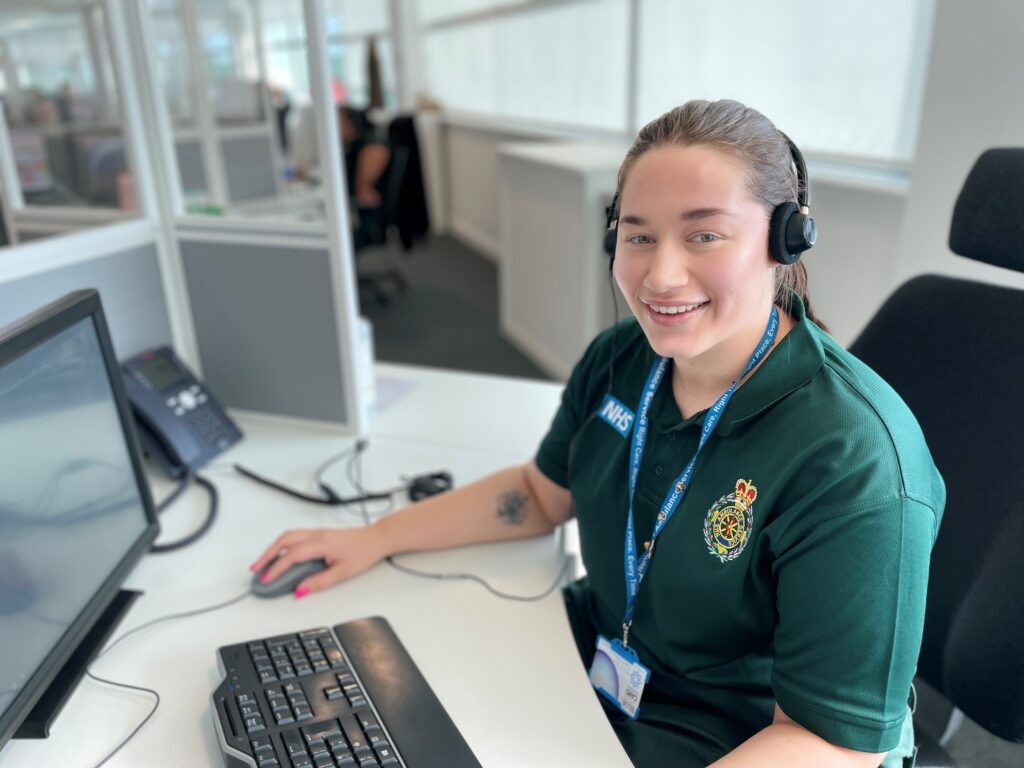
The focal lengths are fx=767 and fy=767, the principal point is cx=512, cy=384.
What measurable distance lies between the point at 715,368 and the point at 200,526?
0.81m

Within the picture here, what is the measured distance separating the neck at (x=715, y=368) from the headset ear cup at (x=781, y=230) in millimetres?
77

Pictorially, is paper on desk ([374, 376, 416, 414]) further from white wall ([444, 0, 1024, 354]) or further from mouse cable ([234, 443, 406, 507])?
white wall ([444, 0, 1024, 354])

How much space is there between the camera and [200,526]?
1.18 meters

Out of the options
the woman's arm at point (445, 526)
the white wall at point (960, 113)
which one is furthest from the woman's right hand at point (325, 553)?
the white wall at point (960, 113)

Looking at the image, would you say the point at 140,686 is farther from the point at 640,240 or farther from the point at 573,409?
the point at 640,240

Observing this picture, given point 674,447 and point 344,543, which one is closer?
point 674,447

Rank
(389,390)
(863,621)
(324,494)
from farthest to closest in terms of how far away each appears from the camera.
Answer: (389,390) → (324,494) → (863,621)

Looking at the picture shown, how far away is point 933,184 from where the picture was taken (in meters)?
1.79

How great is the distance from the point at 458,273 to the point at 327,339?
13.4 ft

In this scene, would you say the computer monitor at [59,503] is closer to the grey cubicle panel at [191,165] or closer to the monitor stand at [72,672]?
the monitor stand at [72,672]

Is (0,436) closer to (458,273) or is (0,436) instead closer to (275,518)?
(275,518)

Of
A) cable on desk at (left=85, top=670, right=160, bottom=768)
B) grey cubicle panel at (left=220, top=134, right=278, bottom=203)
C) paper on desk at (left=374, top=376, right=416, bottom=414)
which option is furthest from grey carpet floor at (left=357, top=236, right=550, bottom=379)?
cable on desk at (left=85, top=670, right=160, bottom=768)

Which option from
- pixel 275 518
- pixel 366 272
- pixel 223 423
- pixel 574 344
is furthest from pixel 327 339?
pixel 366 272

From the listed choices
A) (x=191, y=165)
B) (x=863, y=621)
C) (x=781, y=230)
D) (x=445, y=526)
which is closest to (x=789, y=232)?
(x=781, y=230)
